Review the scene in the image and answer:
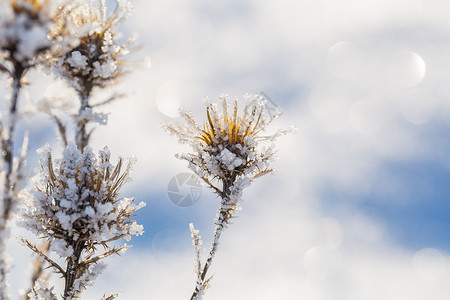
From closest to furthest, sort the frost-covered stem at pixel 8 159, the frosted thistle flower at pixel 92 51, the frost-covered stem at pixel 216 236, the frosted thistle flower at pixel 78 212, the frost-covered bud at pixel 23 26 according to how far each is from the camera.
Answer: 1. the frost-covered bud at pixel 23 26
2. the frost-covered stem at pixel 8 159
3. the frosted thistle flower at pixel 78 212
4. the frost-covered stem at pixel 216 236
5. the frosted thistle flower at pixel 92 51

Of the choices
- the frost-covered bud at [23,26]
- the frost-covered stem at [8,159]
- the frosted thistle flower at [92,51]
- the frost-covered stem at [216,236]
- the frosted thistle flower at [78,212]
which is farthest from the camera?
the frosted thistle flower at [92,51]

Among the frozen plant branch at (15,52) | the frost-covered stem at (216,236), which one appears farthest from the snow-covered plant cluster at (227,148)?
the frozen plant branch at (15,52)

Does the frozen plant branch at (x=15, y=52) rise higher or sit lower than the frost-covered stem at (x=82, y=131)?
lower

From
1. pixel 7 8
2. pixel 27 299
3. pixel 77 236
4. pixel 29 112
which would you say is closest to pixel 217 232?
pixel 77 236

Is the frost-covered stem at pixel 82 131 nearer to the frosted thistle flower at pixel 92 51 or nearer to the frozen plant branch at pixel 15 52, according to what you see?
the frosted thistle flower at pixel 92 51

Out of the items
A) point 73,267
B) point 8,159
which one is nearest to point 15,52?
point 8,159

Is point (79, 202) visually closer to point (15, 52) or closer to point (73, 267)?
point (73, 267)
